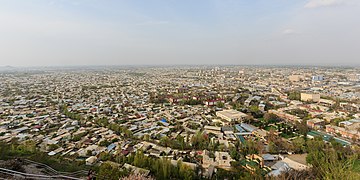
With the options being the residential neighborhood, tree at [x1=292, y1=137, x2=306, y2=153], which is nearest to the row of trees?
the residential neighborhood

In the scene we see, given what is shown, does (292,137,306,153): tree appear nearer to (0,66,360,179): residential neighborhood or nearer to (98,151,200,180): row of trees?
(0,66,360,179): residential neighborhood

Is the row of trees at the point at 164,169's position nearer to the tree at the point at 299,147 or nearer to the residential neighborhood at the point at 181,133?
the residential neighborhood at the point at 181,133

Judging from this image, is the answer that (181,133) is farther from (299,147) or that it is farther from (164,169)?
(299,147)

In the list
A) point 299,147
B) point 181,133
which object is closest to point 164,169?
point 181,133

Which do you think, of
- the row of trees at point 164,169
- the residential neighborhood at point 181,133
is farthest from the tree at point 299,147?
the row of trees at point 164,169

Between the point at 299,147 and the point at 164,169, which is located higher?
the point at 164,169

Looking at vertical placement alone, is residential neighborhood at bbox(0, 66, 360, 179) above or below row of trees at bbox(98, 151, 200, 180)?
below

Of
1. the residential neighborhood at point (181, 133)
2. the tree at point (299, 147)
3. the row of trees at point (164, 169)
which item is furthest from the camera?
the tree at point (299, 147)

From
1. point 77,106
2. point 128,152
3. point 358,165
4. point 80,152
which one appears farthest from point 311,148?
point 77,106

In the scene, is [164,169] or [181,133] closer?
[164,169]

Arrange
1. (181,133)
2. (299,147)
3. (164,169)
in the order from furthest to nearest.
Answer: (181,133) < (299,147) < (164,169)

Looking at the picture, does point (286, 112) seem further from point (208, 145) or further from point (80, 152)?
point (80, 152)
